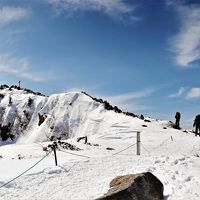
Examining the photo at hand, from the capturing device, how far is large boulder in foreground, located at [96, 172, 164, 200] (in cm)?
1341

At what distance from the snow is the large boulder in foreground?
54 cm

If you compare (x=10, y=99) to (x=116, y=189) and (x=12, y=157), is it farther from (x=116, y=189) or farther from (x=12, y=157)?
(x=116, y=189)

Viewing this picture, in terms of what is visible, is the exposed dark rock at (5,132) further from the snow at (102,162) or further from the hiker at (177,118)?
the hiker at (177,118)

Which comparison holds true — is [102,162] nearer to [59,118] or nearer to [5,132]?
[59,118]

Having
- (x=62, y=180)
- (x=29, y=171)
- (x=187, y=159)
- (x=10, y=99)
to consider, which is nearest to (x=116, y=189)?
(x=62, y=180)

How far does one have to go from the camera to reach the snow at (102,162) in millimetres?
15766

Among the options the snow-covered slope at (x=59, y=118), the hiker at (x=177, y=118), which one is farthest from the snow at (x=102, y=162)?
the hiker at (x=177, y=118)

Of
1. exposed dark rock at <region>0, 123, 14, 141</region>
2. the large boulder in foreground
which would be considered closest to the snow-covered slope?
exposed dark rock at <region>0, 123, 14, 141</region>

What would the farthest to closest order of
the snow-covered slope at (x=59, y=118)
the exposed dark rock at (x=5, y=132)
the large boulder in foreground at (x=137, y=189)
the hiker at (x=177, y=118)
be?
the exposed dark rock at (x=5, y=132) < the hiker at (x=177, y=118) < the snow-covered slope at (x=59, y=118) < the large boulder in foreground at (x=137, y=189)

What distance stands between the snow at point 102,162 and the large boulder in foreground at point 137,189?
1.78 feet

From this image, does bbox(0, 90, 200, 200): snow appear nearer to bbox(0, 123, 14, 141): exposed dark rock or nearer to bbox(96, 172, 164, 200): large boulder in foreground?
bbox(96, 172, 164, 200): large boulder in foreground

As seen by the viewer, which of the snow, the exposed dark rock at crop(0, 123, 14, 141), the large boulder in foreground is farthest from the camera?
the exposed dark rock at crop(0, 123, 14, 141)

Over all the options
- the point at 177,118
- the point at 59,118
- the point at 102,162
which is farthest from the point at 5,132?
the point at 102,162

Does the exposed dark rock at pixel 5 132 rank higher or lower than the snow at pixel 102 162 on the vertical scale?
higher
